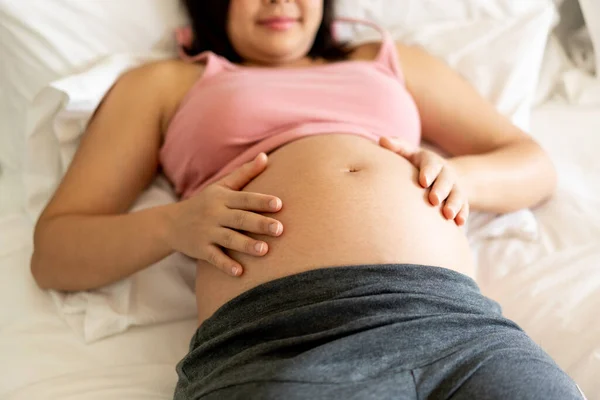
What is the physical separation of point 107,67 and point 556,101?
1.11 meters

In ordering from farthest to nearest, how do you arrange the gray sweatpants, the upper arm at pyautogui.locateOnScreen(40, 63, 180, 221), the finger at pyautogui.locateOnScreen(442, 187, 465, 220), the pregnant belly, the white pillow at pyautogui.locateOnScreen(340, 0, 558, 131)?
the white pillow at pyautogui.locateOnScreen(340, 0, 558, 131) → the upper arm at pyautogui.locateOnScreen(40, 63, 180, 221) → the finger at pyautogui.locateOnScreen(442, 187, 465, 220) → the pregnant belly → the gray sweatpants

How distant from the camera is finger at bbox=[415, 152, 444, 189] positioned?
835 mm

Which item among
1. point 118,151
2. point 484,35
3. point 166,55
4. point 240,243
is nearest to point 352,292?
point 240,243

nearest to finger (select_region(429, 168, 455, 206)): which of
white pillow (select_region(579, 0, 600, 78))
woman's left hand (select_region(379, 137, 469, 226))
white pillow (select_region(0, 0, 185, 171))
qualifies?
woman's left hand (select_region(379, 137, 469, 226))

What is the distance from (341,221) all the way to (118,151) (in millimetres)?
457

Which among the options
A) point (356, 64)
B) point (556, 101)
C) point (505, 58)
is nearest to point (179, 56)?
point (356, 64)

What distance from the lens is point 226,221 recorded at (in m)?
0.77

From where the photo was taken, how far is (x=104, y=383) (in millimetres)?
810

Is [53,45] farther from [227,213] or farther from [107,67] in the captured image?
[227,213]

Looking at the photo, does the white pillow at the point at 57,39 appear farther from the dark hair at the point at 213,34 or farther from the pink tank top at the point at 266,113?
the pink tank top at the point at 266,113

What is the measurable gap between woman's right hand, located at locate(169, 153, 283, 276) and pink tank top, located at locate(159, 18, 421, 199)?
0.37 ft

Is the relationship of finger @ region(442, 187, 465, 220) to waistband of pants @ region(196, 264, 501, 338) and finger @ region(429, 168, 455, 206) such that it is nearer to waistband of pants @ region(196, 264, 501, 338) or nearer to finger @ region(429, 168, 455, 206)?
finger @ region(429, 168, 455, 206)

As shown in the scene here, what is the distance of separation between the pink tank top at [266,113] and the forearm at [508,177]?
14cm

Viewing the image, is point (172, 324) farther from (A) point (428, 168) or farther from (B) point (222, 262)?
(A) point (428, 168)
